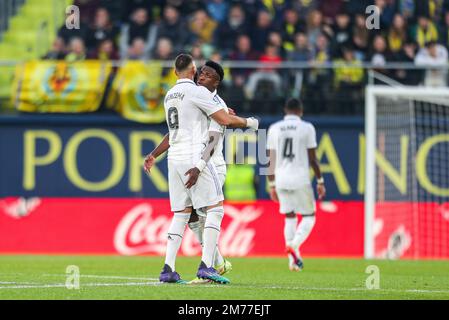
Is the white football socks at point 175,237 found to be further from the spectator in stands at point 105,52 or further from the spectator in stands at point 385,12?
the spectator in stands at point 385,12

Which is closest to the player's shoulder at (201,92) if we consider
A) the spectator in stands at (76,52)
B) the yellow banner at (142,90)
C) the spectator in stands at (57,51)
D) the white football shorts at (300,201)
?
the white football shorts at (300,201)

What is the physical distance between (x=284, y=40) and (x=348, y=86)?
1.72 meters

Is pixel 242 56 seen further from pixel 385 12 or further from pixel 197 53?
pixel 385 12

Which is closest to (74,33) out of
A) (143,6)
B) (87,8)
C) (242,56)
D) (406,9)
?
(87,8)

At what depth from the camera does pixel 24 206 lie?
1978 cm

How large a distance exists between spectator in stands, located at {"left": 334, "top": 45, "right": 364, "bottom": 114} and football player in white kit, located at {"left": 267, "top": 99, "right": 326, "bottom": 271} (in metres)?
6.22

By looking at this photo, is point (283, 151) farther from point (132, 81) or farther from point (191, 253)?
point (132, 81)

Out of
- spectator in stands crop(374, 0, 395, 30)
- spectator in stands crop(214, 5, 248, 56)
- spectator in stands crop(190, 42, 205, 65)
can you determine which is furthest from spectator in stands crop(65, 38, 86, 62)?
spectator in stands crop(374, 0, 395, 30)

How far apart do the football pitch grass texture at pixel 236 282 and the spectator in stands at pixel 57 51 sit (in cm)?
683

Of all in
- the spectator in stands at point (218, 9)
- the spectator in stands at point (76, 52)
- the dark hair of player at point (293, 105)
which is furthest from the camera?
the spectator in stands at point (218, 9)

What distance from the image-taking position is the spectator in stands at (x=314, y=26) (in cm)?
2123

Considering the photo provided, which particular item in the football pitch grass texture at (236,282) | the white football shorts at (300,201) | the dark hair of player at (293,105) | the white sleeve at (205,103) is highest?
the dark hair of player at (293,105)

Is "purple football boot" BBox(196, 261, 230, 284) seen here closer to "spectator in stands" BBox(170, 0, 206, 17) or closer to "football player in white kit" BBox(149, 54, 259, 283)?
"football player in white kit" BBox(149, 54, 259, 283)

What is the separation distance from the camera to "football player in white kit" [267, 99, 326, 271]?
14227mm
